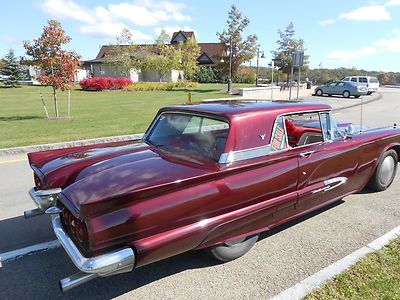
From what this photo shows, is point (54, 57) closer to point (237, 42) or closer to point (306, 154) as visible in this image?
point (306, 154)

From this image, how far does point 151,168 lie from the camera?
115 inches

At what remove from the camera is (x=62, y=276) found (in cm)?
307

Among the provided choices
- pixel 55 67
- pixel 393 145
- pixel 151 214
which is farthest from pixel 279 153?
pixel 55 67

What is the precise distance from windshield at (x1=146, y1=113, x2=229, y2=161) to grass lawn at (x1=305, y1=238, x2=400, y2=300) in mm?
1442

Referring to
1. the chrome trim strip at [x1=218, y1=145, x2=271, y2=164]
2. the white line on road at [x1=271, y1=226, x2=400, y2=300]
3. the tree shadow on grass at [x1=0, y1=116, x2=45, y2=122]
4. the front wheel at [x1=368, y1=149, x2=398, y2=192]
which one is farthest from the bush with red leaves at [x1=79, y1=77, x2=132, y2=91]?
the white line on road at [x1=271, y1=226, x2=400, y2=300]

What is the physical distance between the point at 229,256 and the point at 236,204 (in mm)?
593

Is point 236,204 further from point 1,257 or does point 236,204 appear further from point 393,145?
point 393,145

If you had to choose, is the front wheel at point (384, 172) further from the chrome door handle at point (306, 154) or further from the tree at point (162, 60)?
the tree at point (162, 60)

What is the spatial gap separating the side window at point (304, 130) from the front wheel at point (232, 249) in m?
1.26

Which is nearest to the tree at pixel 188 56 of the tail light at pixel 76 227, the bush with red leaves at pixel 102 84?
the bush with red leaves at pixel 102 84

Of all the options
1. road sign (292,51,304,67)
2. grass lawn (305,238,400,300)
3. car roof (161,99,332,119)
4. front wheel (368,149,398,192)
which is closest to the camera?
grass lawn (305,238,400,300)

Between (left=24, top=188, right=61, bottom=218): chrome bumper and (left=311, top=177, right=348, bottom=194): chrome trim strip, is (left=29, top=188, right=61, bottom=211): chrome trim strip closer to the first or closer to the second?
(left=24, top=188, right=61, bottom=218): chrome bumper

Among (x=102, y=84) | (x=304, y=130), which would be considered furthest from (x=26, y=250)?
(x=102, y=84)

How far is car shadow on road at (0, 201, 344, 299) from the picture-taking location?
2838 millimetres
